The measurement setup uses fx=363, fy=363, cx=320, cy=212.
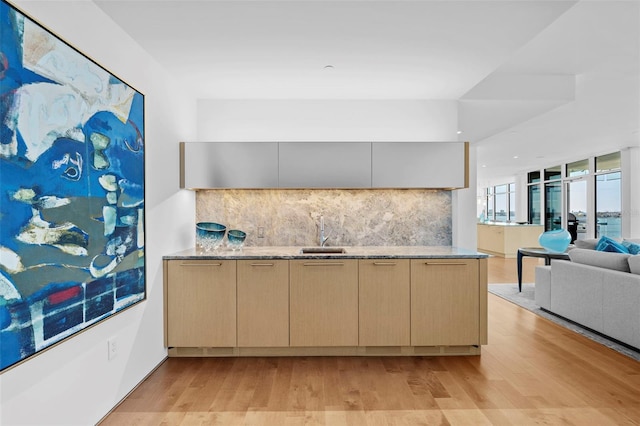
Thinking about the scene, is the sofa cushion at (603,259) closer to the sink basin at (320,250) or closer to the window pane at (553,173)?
the sink basin at (320,250)

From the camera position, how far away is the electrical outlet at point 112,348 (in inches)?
87.9

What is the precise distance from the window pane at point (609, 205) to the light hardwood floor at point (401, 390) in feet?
24.4

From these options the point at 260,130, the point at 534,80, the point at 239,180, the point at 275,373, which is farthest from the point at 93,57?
the point at 534,80

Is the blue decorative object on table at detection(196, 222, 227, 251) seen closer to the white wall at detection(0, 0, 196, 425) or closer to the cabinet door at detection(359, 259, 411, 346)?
the white wall at detection(0, 0, 196, 425)

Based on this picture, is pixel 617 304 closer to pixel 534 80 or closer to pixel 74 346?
pixel 534 80

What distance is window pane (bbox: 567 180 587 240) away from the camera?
9.86 m

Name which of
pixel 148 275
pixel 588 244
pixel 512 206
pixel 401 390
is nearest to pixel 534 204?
pixel 512 206

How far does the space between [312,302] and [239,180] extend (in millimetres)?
1351

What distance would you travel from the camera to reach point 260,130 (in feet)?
12.5

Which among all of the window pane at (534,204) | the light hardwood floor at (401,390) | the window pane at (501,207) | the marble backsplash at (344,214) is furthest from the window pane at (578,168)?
the marble backsplash at (344,214)

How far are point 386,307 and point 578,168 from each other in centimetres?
982

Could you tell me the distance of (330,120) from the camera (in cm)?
385

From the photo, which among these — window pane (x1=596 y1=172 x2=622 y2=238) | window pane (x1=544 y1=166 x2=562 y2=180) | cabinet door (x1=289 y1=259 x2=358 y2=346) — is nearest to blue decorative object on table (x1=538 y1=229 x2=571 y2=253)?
cabinet door (x1=289 y1=259 x2=358 y2=346)

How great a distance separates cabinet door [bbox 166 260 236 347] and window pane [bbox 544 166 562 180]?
11172 millimetres
